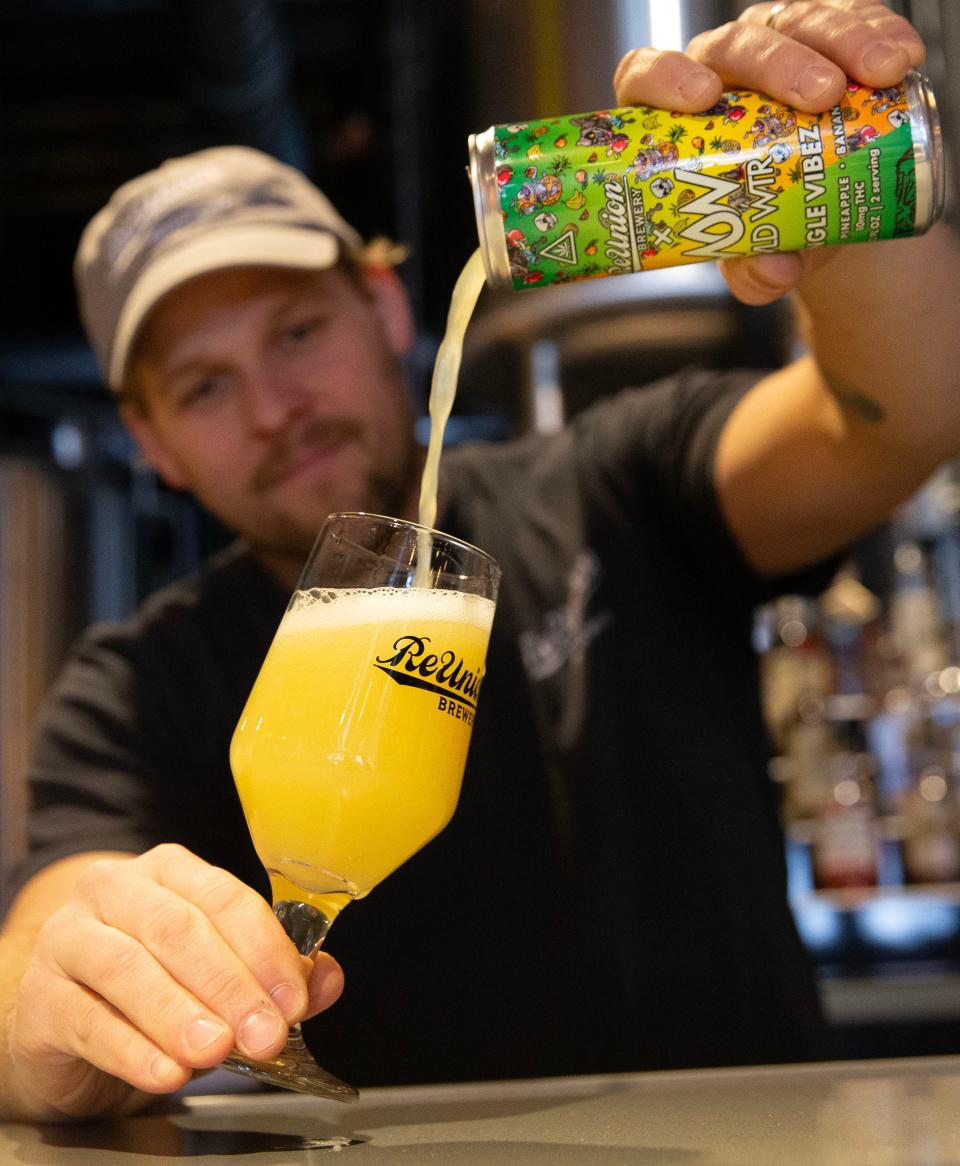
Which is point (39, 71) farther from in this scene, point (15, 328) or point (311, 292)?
point (311, 292)

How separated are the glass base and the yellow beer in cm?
11

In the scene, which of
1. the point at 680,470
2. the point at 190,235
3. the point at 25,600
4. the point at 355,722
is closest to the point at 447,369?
the point at 355,722

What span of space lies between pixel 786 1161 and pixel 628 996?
90 cm

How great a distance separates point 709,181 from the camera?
2.81 feet

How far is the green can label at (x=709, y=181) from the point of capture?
2.80 feet

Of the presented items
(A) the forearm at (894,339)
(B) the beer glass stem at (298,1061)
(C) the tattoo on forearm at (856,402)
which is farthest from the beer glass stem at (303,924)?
(C) the tattoo on forearm at (856,402)

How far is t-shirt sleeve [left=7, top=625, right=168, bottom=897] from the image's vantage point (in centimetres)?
140

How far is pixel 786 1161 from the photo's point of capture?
0.66 m

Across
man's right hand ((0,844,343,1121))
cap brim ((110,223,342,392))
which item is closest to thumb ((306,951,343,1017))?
man's right hand ((0,844,343,1121))

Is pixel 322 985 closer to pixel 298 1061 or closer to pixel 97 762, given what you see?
pixel 298 1061

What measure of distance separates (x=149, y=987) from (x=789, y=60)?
717 millimetres

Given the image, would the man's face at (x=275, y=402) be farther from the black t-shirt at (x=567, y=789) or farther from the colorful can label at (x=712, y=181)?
the colorful can label at (x=712, y=181)

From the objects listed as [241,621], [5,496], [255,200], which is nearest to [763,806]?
[241,621]

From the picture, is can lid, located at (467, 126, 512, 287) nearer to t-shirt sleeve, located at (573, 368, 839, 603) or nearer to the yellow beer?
the yellow beer
